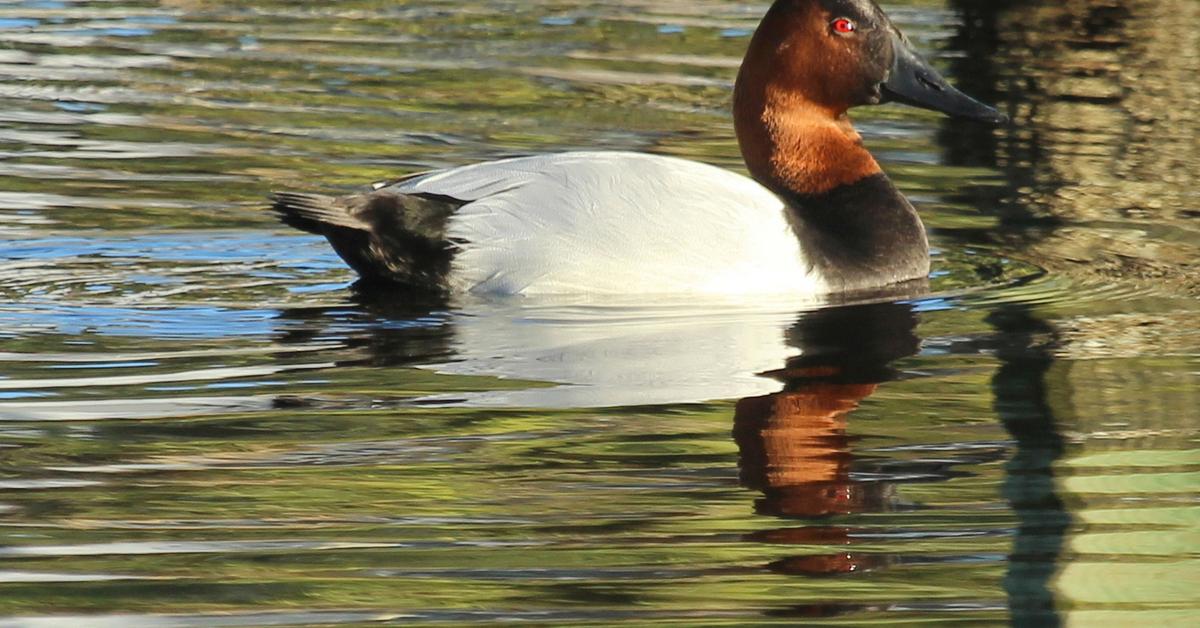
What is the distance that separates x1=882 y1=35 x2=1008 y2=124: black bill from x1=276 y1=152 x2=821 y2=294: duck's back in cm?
111

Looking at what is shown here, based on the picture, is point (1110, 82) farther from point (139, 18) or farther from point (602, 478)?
point (602, 478)

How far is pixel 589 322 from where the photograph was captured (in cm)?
604

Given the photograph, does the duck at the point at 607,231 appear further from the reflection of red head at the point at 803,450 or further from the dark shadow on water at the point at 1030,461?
the reflection of red head at the point at 803,450

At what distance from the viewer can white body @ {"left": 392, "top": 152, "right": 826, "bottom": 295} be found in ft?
20.5

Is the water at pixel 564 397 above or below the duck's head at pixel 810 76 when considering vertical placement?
below

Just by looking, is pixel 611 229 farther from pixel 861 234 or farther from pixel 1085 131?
pixel 1085 131

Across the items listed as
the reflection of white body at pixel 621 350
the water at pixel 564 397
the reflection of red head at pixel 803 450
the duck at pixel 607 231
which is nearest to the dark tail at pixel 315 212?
the duck at pixel 607 231

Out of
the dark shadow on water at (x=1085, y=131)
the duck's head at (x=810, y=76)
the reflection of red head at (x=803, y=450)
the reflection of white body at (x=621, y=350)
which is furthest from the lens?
the dark shadow on water at (x=1085, y=131)

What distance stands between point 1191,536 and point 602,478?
47.5 inches

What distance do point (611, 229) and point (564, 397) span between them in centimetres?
124

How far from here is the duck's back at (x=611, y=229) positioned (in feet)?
20.5

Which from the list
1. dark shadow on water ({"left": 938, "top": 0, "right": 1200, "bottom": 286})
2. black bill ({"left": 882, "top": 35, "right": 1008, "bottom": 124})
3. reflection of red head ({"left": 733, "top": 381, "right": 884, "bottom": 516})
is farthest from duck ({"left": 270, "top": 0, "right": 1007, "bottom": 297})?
reflection of red head ({"left": 733, "top": 381, "right": 884, "bottom": 516})

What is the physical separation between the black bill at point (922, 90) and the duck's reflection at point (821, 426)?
116 centimetres

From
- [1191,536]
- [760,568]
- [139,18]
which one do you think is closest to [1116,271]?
[1191,536]
